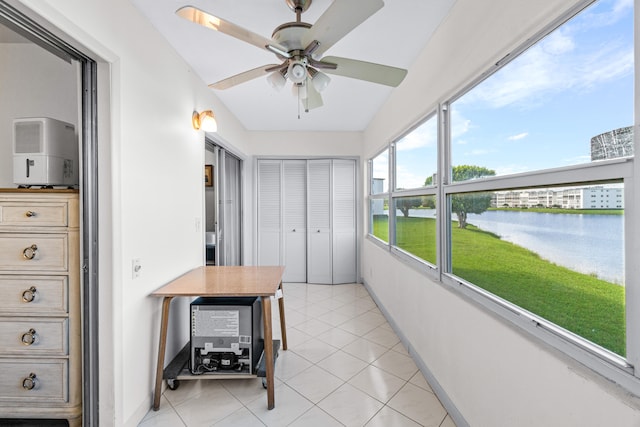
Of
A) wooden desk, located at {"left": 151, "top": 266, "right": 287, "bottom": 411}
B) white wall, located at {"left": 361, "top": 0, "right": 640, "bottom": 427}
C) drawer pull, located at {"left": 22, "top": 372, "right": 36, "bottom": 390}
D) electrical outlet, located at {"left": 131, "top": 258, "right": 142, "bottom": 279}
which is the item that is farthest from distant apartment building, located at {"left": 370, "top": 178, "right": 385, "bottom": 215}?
drawer pull, located at {"left": 22, "top": 372, "right": 36, "bottom": 390}

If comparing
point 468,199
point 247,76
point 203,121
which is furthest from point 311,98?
point 468,199

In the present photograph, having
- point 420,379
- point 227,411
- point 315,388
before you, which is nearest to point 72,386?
point 227,411

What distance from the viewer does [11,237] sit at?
1.61 meters

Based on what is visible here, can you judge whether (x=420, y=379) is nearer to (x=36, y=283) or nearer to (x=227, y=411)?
(x=227, y=411)

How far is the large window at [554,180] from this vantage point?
37.1 inches

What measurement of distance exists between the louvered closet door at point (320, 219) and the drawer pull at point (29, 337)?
362cm

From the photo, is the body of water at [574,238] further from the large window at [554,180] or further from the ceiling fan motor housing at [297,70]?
the ceiling fan motor housing at [297,70]

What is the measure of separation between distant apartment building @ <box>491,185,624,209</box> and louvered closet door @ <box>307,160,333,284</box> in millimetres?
3492

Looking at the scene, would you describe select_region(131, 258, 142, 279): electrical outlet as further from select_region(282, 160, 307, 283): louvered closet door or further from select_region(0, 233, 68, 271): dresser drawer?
select_region(282, 160, 307, 283): louvered closet door

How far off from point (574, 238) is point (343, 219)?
387 centimetres

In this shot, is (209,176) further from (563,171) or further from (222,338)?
(563,171)

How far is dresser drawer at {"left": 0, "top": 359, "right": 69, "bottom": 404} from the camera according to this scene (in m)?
1.62

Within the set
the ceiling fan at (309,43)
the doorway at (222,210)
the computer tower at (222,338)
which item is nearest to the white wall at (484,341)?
the ceiling fan at (309,43)

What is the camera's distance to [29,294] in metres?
1.60
